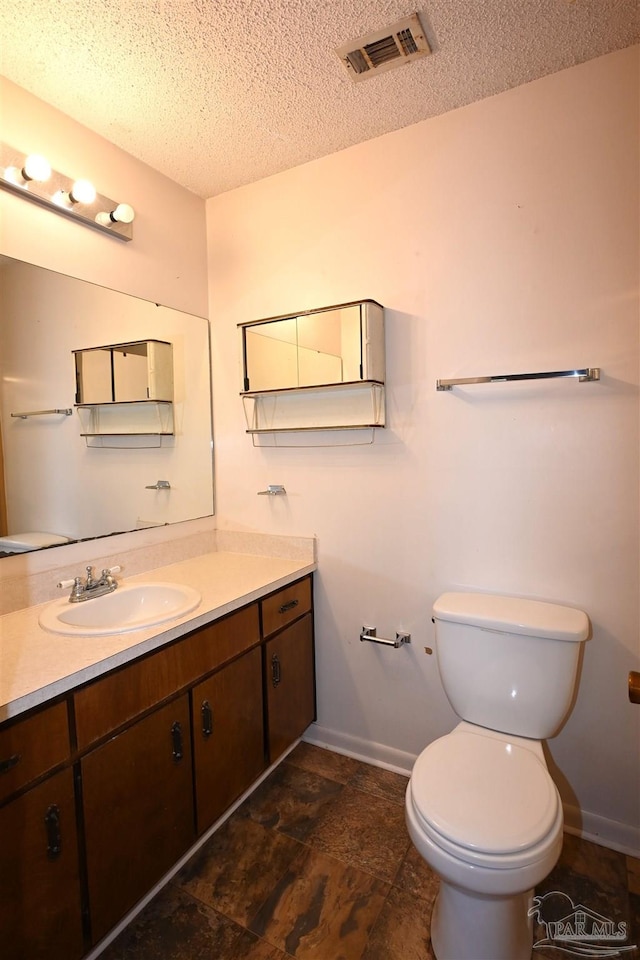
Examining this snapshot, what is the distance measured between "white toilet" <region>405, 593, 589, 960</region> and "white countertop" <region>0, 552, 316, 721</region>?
0.71m

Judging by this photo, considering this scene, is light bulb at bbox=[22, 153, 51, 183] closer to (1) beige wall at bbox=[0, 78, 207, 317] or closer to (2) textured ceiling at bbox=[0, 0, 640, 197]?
(1) beige wall at bbox=[0, 78, 207, 317]

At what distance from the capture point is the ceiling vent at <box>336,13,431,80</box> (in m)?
1.28

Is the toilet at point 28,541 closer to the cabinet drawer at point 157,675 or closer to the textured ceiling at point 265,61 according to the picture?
the cabinet drawer at point 157,675

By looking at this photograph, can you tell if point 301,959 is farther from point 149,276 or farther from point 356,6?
point 356,6

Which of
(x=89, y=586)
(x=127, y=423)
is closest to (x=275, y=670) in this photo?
(x=89, y=586)

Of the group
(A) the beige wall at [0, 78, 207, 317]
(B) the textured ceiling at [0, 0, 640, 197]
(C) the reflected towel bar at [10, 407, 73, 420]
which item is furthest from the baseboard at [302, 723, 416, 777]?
(B) the textured ceiling at [0, 0, 640, 197]

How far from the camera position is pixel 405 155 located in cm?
171

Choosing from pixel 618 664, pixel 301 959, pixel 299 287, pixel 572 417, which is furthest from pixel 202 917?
pixel 299 287

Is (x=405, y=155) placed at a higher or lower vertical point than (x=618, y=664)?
higher

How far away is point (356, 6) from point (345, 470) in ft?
4.67

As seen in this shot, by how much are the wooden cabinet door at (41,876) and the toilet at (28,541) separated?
74 cm

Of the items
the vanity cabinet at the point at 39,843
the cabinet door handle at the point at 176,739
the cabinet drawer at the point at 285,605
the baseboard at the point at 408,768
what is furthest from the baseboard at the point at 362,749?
the vanity cabinet at the point at 39,843

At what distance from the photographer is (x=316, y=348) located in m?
1.84

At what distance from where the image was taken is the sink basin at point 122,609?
1302 millimetres
